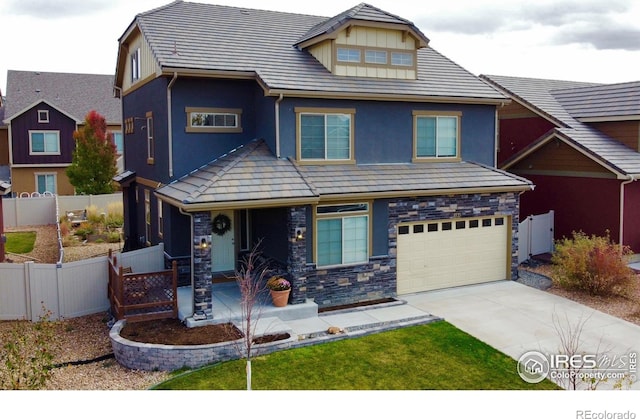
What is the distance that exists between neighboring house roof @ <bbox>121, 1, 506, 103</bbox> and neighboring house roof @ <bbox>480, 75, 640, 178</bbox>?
3.80 m

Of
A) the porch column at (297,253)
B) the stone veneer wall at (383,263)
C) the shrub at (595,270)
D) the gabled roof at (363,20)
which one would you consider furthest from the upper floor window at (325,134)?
the shrub at (595,270)

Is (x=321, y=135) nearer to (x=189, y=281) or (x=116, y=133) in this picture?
(x=189, y=281)

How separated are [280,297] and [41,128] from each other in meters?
26.4

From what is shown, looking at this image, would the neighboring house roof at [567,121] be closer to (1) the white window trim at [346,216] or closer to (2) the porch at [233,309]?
(1) the white window trim at [346,216]

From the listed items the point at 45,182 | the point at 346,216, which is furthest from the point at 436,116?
the point at 45,182

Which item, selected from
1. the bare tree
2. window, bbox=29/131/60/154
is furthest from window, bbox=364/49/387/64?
window, bbox=29/131/60/154

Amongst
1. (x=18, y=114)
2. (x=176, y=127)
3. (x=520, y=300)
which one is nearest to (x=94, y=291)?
(x=176, y=127)

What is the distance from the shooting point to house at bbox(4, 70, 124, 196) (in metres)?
33.4

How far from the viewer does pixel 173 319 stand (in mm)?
12492

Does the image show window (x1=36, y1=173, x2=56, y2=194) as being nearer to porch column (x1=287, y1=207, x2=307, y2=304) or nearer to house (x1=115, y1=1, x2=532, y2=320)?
house (x1=115, y1=1, x2=532, y2=320)

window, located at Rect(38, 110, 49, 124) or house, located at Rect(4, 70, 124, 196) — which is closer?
house, located at Rect(4, 70, 124, 196)

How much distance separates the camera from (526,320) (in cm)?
1311

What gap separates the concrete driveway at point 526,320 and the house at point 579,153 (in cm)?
441

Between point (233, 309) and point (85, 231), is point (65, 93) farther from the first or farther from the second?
point (233, 309)
